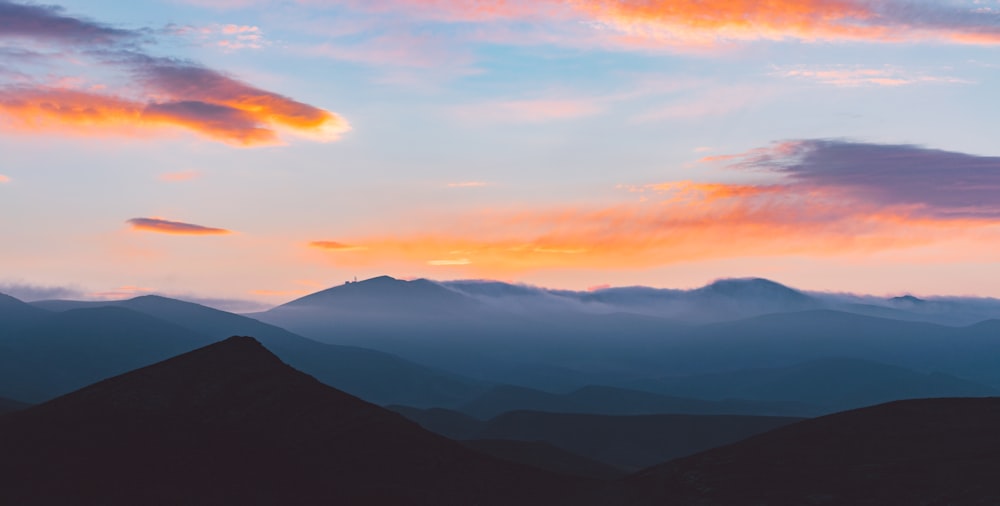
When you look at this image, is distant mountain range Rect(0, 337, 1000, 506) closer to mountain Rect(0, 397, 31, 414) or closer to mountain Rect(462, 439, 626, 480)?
mountain Rect(462, 439, 626, 480)

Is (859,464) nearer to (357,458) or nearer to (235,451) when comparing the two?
(357,458)

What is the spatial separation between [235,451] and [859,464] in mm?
53851

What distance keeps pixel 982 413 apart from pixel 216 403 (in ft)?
247

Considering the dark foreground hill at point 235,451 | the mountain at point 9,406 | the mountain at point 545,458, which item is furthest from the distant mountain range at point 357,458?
the mountain at point 9,406

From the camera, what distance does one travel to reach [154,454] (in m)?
78.0

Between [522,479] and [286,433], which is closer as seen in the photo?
[522,479]

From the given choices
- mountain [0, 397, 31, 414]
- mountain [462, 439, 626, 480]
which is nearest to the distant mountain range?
mountain [462, 439, 626, 480]

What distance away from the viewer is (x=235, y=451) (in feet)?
264

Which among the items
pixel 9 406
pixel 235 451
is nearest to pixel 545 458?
pixel 235 451

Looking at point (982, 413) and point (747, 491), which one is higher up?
point (982, 413)

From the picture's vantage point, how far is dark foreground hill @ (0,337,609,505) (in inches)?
2849

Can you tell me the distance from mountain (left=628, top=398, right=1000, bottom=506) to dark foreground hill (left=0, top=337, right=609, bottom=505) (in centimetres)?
956

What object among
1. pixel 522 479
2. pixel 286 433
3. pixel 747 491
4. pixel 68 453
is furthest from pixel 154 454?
pixel 747 491

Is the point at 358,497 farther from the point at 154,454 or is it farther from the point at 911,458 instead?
the point at 911,458
